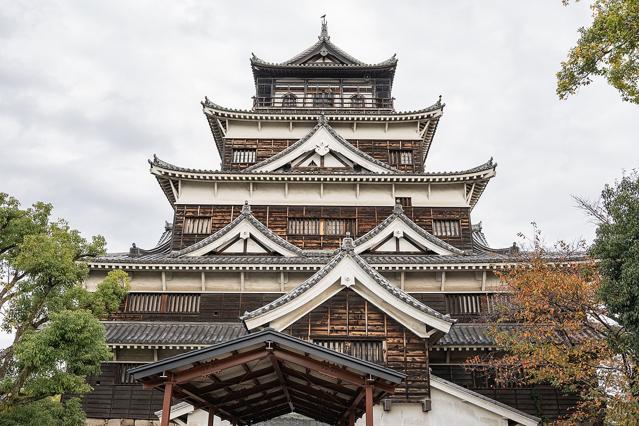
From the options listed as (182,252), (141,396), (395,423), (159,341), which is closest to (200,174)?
(182,252)

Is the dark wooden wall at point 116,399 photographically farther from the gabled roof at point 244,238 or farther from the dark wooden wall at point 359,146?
the dark wooden wall at point 359,146

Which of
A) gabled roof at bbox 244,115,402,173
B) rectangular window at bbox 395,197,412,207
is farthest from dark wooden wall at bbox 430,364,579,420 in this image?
gabled roof at bbox 244,115,402,173

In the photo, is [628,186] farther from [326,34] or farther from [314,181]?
[326,34]

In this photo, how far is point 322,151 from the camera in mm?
25578

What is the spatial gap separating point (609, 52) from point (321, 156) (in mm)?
15949

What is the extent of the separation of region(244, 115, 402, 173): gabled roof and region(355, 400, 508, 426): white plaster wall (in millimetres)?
12254

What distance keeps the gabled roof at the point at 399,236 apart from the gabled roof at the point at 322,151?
3.60 m

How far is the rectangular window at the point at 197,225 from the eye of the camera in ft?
78.3

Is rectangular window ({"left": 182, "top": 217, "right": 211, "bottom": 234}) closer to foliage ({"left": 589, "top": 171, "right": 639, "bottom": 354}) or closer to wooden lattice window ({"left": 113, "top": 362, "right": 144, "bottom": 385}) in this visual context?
wooden lattice window ({"left": 113, "top": 362, "right": 144, "bottom": 385})

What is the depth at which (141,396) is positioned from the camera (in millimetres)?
18359

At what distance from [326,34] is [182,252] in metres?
18.8

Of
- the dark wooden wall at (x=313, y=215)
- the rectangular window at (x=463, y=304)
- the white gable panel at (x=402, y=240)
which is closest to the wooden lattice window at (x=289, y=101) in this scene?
the dark wooden wall at (x=313, y=215)

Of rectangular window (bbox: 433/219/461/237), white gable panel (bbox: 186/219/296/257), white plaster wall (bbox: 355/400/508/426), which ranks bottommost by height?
white plaster wall (bbox: 355/400/508/426)

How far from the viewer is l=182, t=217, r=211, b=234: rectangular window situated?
23875 millimetres
